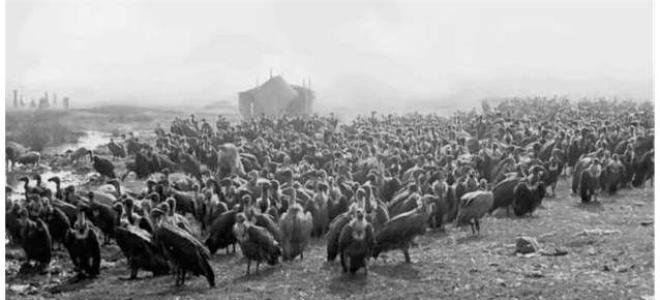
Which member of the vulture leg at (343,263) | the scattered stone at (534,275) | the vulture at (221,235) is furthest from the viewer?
the vulture at (221,235)

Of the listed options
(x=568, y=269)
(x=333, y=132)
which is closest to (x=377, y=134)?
(x=333, y=132)

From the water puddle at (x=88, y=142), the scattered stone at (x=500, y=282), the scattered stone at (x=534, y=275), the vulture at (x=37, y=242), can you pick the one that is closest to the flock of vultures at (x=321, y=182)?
the vulture at (x=37, y=242)

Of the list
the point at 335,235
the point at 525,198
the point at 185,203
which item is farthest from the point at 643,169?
the point at 185,203

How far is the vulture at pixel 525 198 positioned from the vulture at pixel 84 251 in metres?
5.33

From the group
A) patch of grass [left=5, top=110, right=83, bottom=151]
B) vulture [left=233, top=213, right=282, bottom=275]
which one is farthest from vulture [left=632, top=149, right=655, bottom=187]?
patch of grass [left=5, top=110, right=83, bottom=151]

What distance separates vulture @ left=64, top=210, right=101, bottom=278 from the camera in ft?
31.6

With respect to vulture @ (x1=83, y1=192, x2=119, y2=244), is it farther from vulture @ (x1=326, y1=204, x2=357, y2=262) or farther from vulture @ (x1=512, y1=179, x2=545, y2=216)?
vulture @ (x1=512, y1=179, x2=545, y2=216)

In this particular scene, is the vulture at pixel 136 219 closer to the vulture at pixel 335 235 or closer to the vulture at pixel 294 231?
the vulture at pixel 294 231

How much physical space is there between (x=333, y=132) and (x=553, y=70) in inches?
145

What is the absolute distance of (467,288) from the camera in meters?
8.77

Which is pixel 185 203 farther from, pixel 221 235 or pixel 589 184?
pixel 589 184

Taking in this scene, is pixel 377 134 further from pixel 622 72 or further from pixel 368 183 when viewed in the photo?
pixel 622 72

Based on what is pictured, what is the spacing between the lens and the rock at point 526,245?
9.64m

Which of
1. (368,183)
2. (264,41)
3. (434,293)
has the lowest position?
(434,293)
